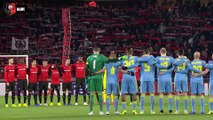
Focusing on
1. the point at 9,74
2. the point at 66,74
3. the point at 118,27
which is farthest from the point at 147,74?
the point at 118,27

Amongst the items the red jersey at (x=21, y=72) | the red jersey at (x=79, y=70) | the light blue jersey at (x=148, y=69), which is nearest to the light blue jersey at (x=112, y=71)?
the light blue jersey at (x=148, y=69)

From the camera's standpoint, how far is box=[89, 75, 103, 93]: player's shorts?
2464cm

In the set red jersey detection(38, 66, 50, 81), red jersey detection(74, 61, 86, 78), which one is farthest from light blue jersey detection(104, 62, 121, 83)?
red jersey detection(74, 61, 86, 78)

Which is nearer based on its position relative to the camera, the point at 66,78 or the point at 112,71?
the point at 112,71

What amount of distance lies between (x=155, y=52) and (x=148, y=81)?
22.4 meters

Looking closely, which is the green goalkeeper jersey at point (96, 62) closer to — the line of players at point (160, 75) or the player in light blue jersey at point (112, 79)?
the line of players at point (160, 75)

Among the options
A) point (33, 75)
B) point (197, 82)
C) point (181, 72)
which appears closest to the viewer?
point (197, 82)

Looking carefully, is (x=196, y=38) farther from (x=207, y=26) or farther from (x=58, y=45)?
(x=58, y=45)

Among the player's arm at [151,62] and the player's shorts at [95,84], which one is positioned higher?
the player's arm at [151,62]

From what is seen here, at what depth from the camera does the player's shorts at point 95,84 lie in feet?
80.8

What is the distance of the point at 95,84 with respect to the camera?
24719 millimetres

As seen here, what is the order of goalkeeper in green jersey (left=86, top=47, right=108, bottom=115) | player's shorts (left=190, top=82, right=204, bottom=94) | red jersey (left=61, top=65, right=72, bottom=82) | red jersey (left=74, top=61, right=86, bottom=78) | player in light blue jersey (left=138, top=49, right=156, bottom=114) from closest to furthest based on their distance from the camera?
1. goalkeeper in green jersey (left=86, top=47, right=108, bottom=115)
2. player's shorts (left=190, top=82, right=204, bottom=94)
3. player in light blue jersey (left=138, top=49, right=156, bottom=114)
4. red jersey (left=61, top=65, right=72, bottom=82)
5. red jersey (left=74, top=61, right=86, bottom=78)

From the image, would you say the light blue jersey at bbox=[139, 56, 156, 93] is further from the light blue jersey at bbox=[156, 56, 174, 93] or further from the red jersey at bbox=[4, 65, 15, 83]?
the red jersey at bbox=[4, 65, 15, 83]

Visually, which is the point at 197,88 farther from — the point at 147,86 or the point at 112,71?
the point at 112,71
